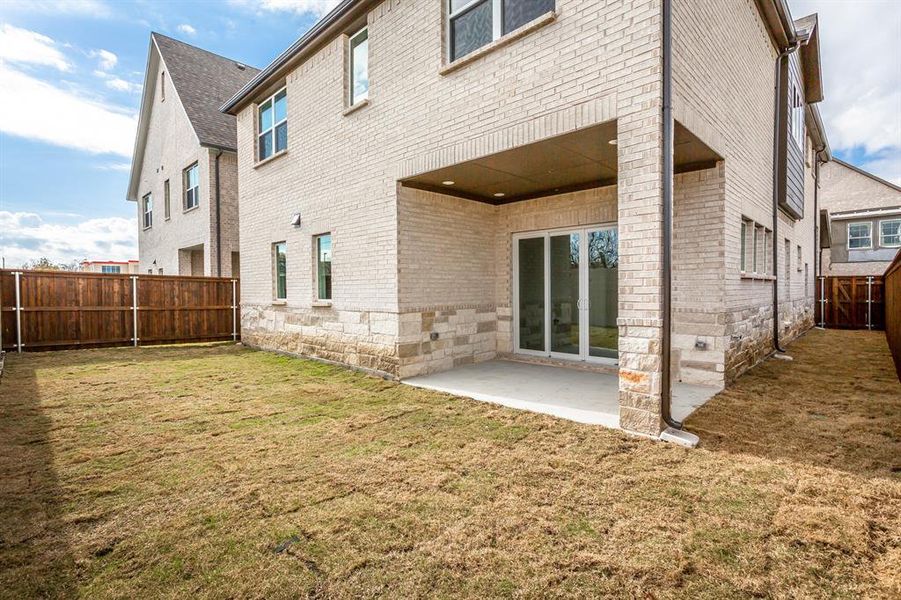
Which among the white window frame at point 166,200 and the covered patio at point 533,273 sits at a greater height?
the white window frame at point 166,200

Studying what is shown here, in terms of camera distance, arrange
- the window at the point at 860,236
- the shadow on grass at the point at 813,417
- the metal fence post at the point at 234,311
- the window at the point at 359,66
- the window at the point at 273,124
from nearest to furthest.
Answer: the shadow on grass at the point at 813,417, the window at the point at 359,66, the window at the point at 273,124, the metal fence post at the point at 234,311, the window at the point at 860,236

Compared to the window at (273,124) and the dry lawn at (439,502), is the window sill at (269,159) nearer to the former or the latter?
the window at (273,124)

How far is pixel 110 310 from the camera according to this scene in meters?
11.4

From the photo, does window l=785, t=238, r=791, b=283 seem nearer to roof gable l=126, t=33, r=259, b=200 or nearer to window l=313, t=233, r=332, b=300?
window l=313, t=233, r=332, b=300

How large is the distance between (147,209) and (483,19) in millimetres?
19542

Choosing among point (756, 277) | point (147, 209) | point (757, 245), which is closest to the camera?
point (756, 277)

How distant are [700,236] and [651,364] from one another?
294 cm

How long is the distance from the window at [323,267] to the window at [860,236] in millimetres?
24607

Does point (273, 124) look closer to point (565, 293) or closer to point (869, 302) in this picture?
point (565, 293)

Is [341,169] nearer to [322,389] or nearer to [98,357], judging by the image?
[322,389]

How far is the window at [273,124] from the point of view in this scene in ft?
32.4

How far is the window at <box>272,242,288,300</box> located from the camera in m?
10.2

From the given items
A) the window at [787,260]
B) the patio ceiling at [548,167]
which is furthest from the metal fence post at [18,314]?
the window at [787,260]

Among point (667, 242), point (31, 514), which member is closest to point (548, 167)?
point (667, 242)
